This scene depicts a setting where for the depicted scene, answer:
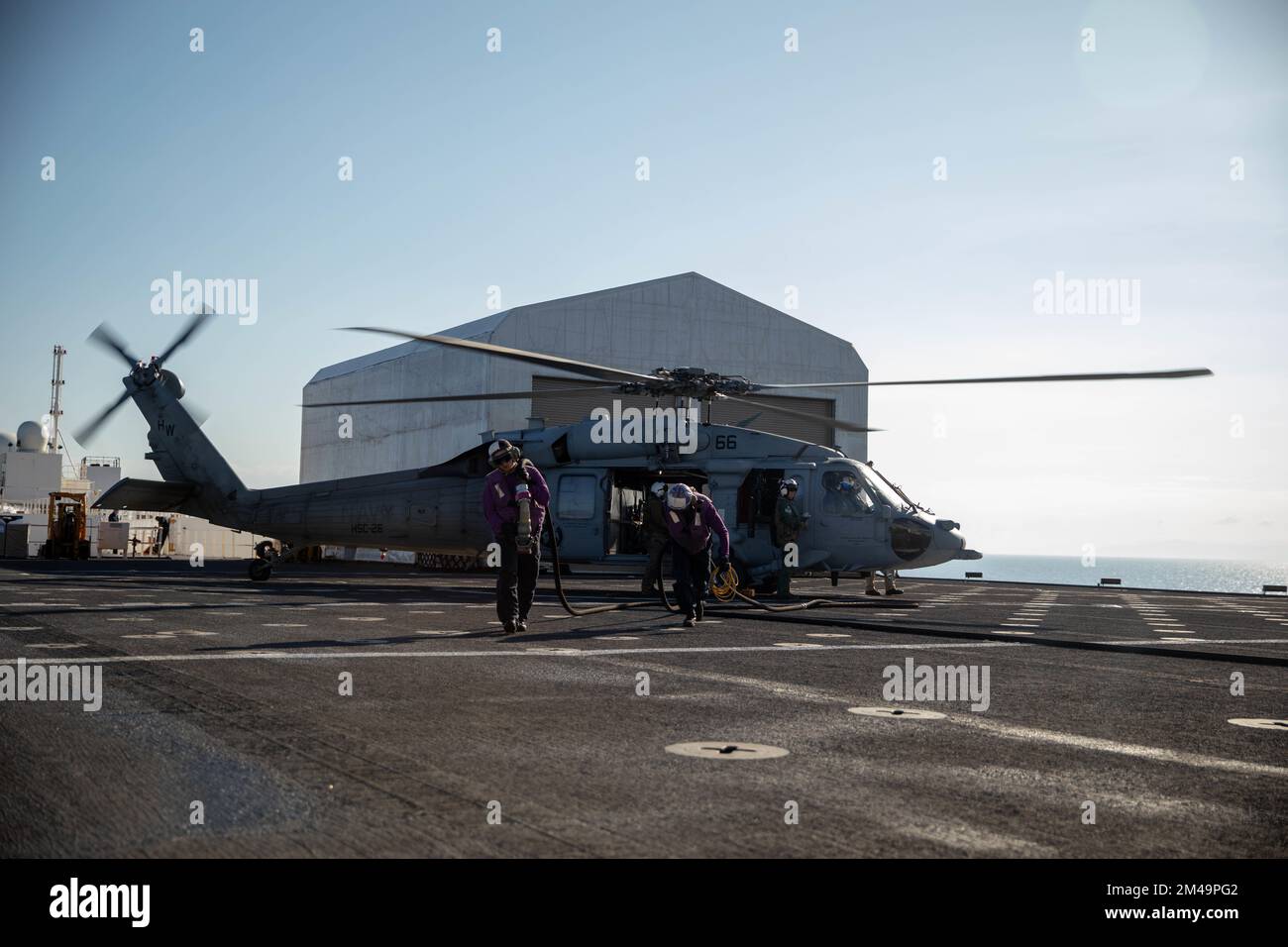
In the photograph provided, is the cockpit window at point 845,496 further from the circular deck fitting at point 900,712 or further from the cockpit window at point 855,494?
the circular deck fitting at point 900,712

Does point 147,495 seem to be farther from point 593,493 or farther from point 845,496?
point 845,496

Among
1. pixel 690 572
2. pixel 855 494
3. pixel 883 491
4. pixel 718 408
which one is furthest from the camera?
pixel 718 408

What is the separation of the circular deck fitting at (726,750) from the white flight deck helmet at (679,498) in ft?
29.3

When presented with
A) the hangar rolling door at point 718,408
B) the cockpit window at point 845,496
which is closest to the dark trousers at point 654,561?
the cockpit window at point 845,496

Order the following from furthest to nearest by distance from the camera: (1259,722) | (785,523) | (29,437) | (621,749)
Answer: (29,437) < (785,523) < (1259,722) < (621,749)

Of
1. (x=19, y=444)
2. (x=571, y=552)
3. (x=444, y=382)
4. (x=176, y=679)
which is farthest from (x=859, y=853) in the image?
(x=19, y=444)

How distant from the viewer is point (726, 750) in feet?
17.7

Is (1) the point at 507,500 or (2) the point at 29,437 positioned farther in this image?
(2) the point at 29,437

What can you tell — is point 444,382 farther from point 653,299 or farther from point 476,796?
point 476,796

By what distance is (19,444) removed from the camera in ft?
305

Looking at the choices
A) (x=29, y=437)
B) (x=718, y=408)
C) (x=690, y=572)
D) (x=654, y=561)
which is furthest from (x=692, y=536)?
(x=29, y=437)

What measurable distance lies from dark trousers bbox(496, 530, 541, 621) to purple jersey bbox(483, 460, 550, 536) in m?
0.18

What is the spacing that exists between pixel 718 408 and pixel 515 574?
30742 millimetres
